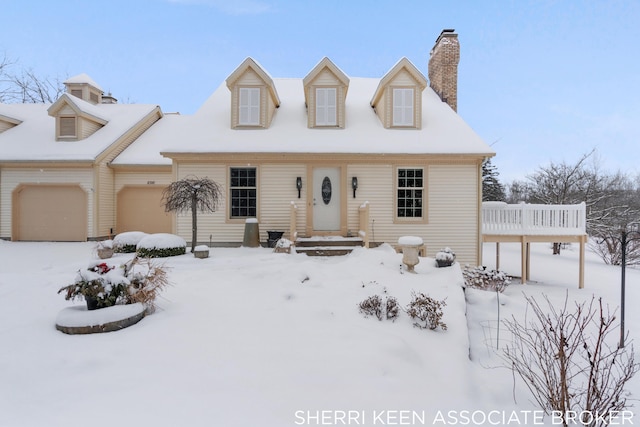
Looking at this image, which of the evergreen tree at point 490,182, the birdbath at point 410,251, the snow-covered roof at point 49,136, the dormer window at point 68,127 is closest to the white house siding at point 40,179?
the snow-covered roof at point 49,136

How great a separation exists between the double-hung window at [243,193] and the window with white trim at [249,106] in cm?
181

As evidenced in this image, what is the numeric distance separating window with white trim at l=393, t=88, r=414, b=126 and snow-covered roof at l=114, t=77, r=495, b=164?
0.37 meters

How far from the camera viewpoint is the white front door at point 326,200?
11070mm

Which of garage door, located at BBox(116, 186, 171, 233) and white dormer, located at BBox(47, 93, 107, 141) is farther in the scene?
garage door, located at BBox(116, 186, 171, 233)

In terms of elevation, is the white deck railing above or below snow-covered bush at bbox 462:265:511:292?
above

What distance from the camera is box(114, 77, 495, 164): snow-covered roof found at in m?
10.6

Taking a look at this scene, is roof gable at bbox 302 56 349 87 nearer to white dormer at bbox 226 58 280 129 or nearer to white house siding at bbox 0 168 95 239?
white dormer at bbox 226 58 280 129

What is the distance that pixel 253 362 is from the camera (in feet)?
11.8

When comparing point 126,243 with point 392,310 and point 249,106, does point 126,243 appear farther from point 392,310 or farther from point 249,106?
point 392,310

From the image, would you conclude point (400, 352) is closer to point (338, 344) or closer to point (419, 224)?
point (338, 344)

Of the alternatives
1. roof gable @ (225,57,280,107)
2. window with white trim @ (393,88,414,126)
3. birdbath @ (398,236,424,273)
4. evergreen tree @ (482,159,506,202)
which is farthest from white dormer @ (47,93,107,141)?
evergreen tree @ (482,159,506,202)

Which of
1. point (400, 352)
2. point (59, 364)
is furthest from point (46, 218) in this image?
point (400, 352)

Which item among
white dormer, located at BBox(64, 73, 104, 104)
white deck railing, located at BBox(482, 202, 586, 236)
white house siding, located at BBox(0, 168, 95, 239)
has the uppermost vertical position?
white dormer, located at BBox(64, 73, 104, 104)

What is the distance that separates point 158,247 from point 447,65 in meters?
12.5
